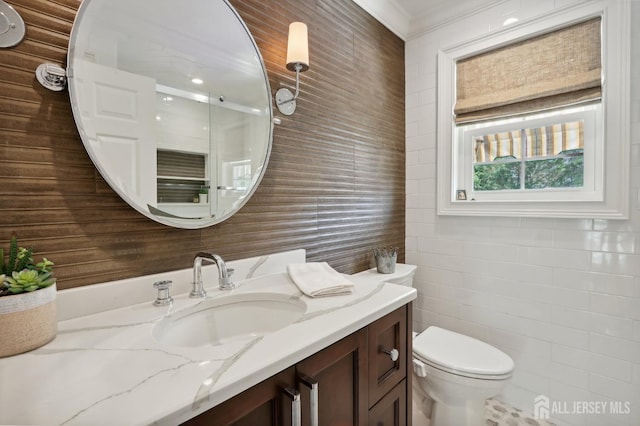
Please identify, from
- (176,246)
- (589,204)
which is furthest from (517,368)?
(176,246)

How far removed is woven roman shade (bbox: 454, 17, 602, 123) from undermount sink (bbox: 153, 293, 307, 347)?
163cm

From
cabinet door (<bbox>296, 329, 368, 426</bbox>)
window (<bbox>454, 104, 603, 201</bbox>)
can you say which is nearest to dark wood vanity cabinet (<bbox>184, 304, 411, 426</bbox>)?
cabinet door (<bbox>296, 329, 368, 426</bbox>)

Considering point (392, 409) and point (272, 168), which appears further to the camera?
point (272, 168)

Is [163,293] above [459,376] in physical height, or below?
above

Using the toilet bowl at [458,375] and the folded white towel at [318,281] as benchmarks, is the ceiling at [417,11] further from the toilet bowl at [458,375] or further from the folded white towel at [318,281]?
the toilet bowl at [458,375]

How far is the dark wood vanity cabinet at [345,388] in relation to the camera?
607 millimetres

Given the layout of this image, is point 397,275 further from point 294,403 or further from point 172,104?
point 172,104

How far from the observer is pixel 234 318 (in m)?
1.01

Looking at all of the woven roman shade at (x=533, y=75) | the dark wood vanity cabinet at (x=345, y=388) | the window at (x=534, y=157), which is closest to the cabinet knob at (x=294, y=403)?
the dark wood vanity cabinet at (x=345, y=388)

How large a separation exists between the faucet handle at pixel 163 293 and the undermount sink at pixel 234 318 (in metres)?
0.08

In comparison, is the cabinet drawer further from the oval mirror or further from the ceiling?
the ceiling

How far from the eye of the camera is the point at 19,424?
43 centimetres

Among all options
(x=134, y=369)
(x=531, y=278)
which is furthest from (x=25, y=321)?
(x=531, y=278)

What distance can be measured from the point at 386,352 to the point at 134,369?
709 millimetres
